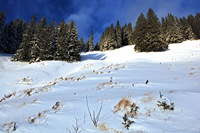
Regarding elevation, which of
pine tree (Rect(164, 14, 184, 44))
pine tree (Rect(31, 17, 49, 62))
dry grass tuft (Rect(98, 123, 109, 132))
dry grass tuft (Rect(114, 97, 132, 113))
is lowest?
dry grass tuft (Rect(98, 123, 109, 132))

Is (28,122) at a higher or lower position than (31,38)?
lower

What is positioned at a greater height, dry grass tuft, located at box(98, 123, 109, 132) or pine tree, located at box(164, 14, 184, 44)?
pine tree, located at box(164, 14, 184, 44)

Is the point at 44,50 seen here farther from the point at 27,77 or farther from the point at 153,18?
the point at 153,18

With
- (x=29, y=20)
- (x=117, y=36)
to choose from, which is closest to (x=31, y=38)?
(x=29, y=20)

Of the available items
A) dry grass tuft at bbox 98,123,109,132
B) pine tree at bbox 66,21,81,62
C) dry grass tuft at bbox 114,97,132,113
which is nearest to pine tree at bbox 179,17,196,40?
pine tree at bbox 66,21,81,62

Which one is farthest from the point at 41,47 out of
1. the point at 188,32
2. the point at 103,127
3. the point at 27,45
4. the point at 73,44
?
the point at 188,32

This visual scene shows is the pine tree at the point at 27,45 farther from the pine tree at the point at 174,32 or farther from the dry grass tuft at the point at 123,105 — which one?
the pine tree at the point at 174,32

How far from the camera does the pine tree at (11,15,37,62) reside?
25375 millimetres

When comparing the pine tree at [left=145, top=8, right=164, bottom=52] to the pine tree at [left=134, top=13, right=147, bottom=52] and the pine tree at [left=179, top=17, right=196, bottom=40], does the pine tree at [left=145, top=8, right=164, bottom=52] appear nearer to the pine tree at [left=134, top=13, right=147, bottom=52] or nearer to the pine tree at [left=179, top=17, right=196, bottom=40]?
the pine tree at [left=134, top=13, right=147, bottom=52]

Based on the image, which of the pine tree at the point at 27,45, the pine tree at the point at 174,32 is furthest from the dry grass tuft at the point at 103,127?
the pine tree at the point at 174,32

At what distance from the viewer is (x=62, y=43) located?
2564cm

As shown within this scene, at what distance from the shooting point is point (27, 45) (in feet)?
87.0

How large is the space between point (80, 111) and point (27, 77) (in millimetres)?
10328

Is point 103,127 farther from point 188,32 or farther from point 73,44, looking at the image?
point 188,32
